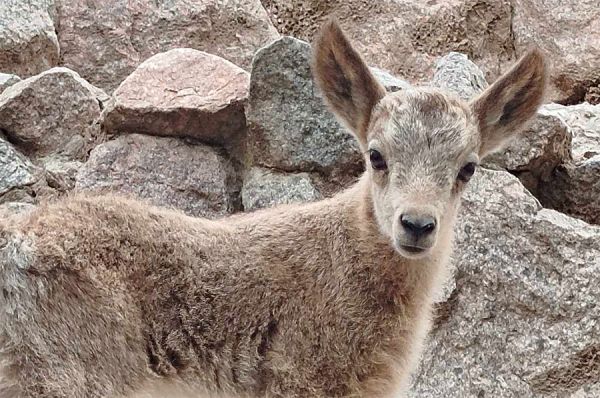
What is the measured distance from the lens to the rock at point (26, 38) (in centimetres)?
950

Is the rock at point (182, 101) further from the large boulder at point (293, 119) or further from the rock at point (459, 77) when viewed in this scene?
the rock at point (459, 77)

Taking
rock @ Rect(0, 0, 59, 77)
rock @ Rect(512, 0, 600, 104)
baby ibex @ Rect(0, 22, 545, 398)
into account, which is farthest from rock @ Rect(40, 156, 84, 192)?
rock @ Rect(512, 0, 600, 104)

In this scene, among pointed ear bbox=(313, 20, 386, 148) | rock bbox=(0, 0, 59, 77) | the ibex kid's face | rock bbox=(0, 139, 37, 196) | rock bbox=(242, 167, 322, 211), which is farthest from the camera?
rock bbox=(0, 0, 59, 77)

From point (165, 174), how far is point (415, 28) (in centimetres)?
361

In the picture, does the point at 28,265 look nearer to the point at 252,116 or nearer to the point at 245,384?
the point at 245,384

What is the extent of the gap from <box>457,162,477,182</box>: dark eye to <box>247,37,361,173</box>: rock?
6.16 feet

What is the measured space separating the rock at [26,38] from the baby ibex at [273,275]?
360 centimetres

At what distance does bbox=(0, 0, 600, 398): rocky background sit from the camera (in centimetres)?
780

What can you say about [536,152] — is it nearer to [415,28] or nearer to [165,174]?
[165,174]

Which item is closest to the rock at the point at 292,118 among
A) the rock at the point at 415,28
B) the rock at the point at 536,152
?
the rock at the point at 536,152

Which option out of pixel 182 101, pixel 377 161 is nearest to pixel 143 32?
pixel 182 101

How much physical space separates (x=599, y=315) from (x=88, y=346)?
3.76 meters

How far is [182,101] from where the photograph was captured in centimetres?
832

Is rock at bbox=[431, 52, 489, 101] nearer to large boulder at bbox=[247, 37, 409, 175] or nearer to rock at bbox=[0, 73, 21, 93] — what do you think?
large boulder at bbox=[247, 37, 409, 175]
